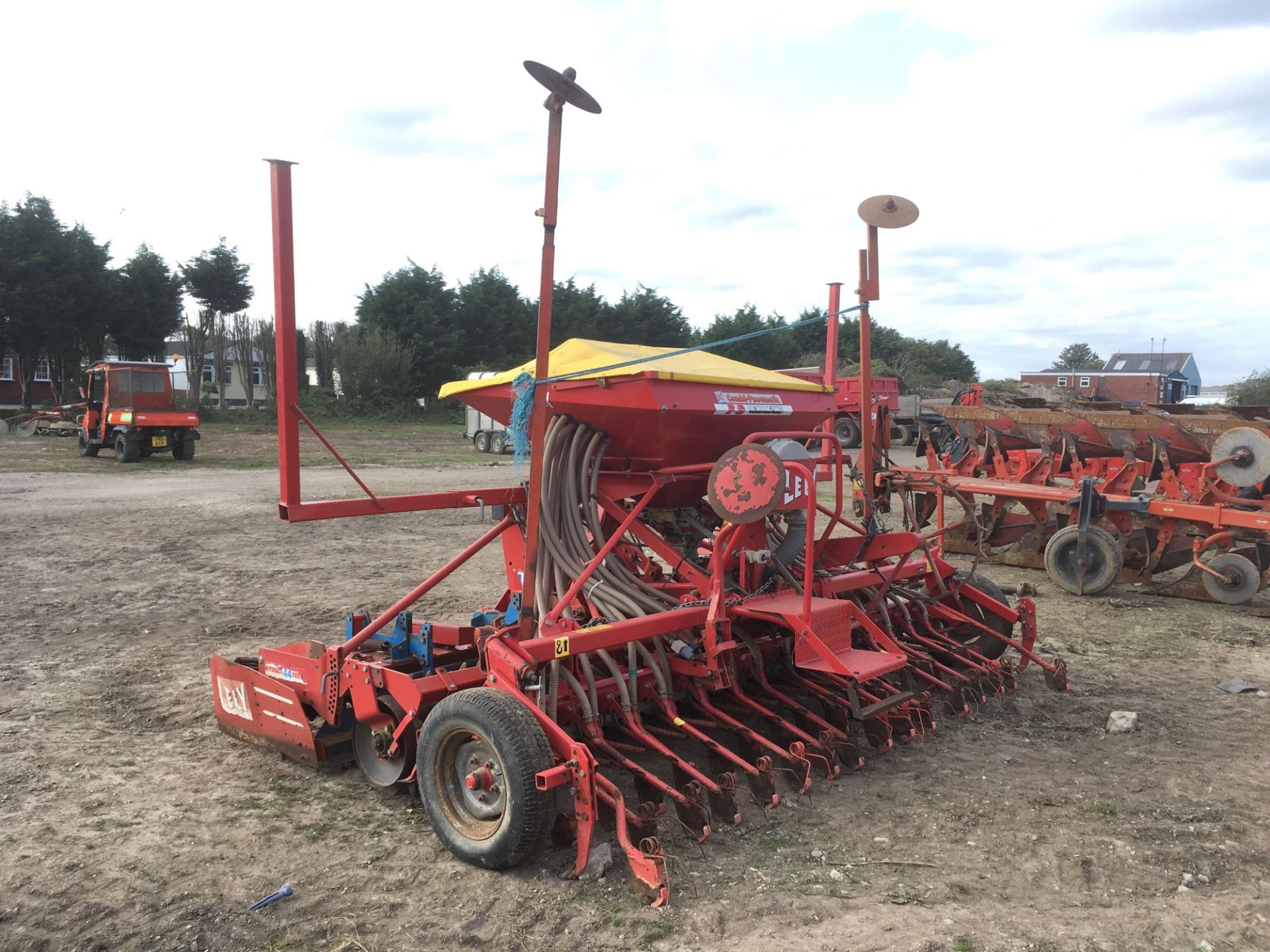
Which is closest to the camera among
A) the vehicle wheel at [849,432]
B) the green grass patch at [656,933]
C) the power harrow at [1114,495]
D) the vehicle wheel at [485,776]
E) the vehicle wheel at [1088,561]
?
the green grass patch at [656,933]

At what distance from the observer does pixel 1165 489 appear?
9.01m

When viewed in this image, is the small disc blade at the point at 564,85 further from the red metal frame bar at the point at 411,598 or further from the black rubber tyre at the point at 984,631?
the black rubber tyre at the point at 984,631

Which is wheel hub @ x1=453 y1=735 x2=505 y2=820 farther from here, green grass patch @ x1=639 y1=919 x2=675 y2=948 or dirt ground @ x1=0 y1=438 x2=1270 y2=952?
green grass patch @ x1=639 y1=919 x2=675 y2=948

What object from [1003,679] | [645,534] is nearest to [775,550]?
[645,534]

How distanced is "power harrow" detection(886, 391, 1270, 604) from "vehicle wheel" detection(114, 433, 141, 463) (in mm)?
16153

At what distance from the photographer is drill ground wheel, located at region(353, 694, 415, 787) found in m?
3.96

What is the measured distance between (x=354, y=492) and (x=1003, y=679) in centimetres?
1106

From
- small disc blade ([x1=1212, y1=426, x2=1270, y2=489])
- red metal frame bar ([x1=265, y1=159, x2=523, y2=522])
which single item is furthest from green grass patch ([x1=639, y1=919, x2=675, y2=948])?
small disc blade ([x1=1212, y1=426, x2=1270, y2=489])

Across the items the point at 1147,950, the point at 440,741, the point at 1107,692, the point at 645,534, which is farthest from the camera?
the point at 1107,692

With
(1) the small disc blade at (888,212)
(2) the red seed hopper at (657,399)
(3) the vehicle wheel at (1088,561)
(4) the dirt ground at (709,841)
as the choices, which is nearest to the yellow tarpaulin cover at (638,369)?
(2) the red seed hopper at (657,399)

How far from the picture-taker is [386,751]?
13.1 ft

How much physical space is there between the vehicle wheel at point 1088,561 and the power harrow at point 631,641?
132 inches

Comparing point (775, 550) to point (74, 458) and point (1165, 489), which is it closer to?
point (1165, 489)

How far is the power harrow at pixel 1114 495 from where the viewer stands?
8.06m
